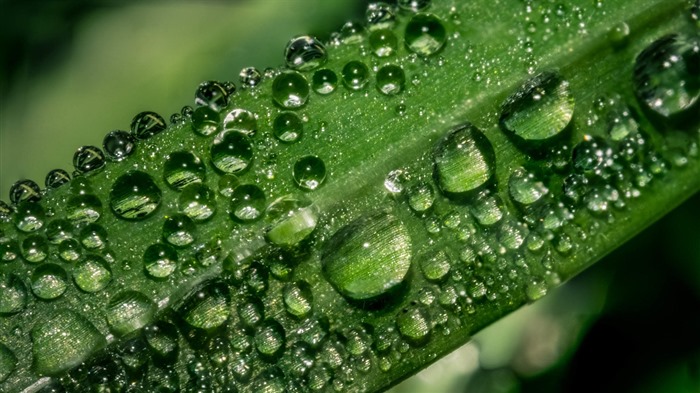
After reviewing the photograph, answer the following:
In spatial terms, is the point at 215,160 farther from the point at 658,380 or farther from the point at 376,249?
the point at 658,380

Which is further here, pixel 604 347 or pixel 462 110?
pixel 604 347

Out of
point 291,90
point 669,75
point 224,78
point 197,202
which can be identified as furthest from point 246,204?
point 224,78

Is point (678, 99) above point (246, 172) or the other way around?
the other way around

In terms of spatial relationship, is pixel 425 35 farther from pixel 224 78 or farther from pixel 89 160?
pixel 224 78

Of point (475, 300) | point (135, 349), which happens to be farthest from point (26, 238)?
point (475, 300)

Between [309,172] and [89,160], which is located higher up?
[89,160]

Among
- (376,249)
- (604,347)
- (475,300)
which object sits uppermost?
(376,249)
